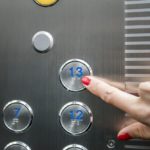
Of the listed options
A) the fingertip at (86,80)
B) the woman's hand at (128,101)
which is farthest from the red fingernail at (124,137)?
the fingertip at (86,80)

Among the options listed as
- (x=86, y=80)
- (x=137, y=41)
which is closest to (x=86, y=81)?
(x=86, y=80)

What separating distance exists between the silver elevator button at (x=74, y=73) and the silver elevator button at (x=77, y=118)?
0.10 feet

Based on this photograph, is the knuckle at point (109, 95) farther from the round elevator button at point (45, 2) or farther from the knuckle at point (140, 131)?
the round elevator button at point (45, 2)

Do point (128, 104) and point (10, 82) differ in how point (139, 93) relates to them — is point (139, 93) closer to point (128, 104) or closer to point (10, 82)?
point (128, 104)

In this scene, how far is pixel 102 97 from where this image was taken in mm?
531

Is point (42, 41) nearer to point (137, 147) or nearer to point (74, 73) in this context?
point (74, 73)

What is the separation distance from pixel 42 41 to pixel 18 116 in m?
0.15

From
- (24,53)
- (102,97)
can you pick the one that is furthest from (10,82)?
(102,97)

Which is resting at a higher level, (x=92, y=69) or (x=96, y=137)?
(x=92, y=69)

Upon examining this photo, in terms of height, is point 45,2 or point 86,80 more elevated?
point 45,2

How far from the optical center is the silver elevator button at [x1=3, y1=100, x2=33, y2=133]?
583 millimetres

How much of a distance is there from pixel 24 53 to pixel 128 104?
0.72 ft

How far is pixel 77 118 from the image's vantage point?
0.56m

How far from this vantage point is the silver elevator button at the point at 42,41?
575mm
